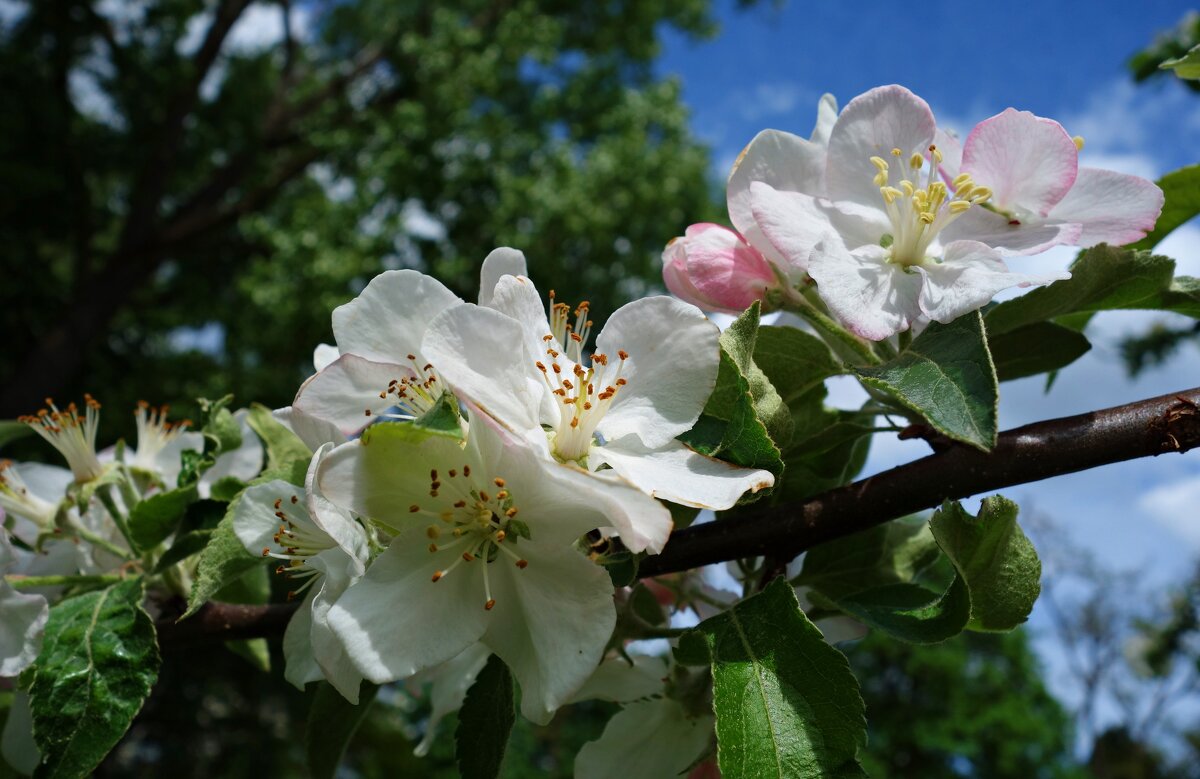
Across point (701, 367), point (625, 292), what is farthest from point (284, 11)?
point (701, 367)

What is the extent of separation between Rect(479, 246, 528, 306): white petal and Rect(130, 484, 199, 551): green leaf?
1.23 ft

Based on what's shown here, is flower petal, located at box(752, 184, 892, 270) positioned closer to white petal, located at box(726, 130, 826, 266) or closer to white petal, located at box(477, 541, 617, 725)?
white petal, located at box(726, 130, 826, 266)

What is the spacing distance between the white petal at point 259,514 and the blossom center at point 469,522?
17 cm

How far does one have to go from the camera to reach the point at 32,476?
111 cm

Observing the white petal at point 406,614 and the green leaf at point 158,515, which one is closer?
the white petal at point 406,614

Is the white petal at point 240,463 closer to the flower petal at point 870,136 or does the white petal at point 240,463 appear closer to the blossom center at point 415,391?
the blossom center at point 415,391

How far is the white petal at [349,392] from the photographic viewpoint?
71cm

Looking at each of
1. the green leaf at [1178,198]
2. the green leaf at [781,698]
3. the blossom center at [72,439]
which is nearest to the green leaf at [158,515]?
the blossom center at [72,439]

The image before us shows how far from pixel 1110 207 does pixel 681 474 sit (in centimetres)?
43

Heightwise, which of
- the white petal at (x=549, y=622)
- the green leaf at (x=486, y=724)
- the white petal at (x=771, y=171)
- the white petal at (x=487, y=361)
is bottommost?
the green leaf at (x=486, y=724)

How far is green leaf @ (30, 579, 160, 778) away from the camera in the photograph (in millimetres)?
736

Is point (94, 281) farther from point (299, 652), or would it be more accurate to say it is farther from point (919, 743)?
point (919, 743)

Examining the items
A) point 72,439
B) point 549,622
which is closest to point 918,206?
point 549,622

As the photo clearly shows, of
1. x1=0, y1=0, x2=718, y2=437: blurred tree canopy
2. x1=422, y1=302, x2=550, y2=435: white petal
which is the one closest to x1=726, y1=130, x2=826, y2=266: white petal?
x1=422, y1=302, x2=550, y2=435: white petal
